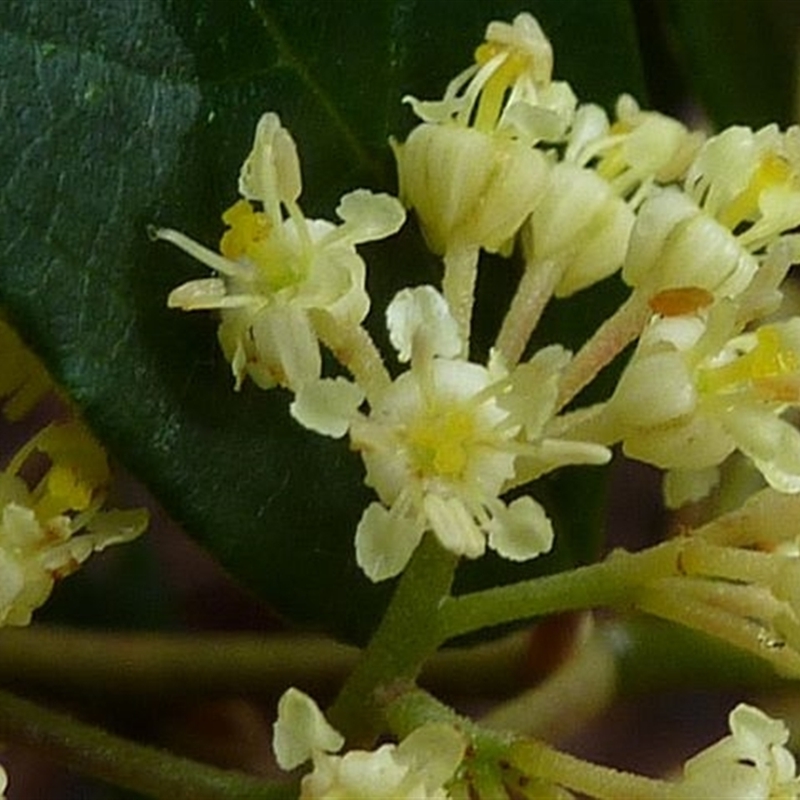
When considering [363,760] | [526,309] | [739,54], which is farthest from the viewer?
[739,54]

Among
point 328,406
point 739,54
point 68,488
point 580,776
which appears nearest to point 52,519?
point 68,488

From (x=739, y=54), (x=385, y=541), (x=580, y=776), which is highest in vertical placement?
(x=385, y=541)

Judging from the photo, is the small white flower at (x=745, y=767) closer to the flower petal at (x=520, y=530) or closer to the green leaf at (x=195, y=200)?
the flower petal at (x=520, y=530)

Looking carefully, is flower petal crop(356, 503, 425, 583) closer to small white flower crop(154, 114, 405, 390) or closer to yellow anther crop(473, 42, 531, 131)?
small white flower crop(154, 114, 405, 390)

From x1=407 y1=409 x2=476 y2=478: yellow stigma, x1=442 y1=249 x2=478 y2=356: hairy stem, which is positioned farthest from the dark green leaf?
x1=407 y1=409 x2=476 y2=478: yellow stigma

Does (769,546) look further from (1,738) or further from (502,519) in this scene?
(1,738)

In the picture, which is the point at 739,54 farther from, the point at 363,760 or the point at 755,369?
the point at 363,760

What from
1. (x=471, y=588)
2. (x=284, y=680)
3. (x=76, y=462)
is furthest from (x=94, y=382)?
(x=284, y=680)
